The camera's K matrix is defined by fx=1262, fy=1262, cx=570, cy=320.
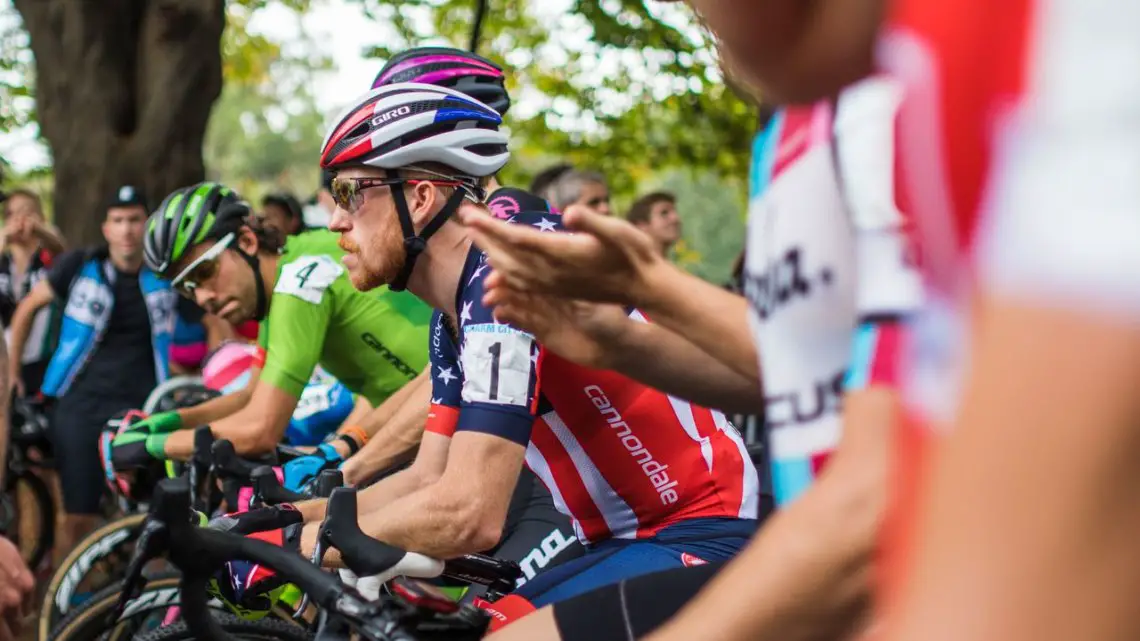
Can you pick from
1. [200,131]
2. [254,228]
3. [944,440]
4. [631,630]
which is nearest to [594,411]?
[631,630]

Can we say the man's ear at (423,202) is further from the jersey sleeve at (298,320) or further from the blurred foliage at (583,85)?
the blurred foliage at (583,85)

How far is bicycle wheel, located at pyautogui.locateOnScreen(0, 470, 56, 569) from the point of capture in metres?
8.79

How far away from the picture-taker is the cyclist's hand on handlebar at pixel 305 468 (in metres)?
4.33

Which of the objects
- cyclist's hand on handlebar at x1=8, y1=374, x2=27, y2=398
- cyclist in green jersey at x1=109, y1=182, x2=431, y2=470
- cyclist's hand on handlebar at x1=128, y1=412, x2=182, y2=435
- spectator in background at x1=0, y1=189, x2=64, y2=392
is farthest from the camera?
spectator in background at x1=0, y1=189, x2=64, y2=392

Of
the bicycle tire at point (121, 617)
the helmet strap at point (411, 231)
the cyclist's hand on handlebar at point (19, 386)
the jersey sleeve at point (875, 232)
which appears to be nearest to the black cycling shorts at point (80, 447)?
the cyclist's hand on handlebar at point (19, 386)

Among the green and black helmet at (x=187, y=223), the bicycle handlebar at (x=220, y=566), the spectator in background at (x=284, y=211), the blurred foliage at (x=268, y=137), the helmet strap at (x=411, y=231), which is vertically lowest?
the blurred foliage at (x=268, y=137)

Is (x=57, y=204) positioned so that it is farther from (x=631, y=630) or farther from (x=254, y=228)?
(x=631, y=630)

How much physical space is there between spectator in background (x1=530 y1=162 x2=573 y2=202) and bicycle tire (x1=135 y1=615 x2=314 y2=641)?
210 inches

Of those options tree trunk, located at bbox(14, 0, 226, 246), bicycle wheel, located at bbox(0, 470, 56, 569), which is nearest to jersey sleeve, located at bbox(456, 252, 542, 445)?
bicycle wheel, located at bbox(0, 470, 56, 569)

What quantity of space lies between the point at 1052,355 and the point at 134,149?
1082 centimetres

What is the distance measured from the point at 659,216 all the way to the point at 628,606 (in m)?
7.67

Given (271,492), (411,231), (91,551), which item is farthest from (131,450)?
(411,231)

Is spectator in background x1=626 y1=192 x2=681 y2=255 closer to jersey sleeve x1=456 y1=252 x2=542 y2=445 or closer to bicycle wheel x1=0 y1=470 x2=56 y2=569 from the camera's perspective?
bicycle wheel x1=0 y1=470 x2=56 y2=569

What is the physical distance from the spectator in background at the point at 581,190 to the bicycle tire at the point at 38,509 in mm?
4252
